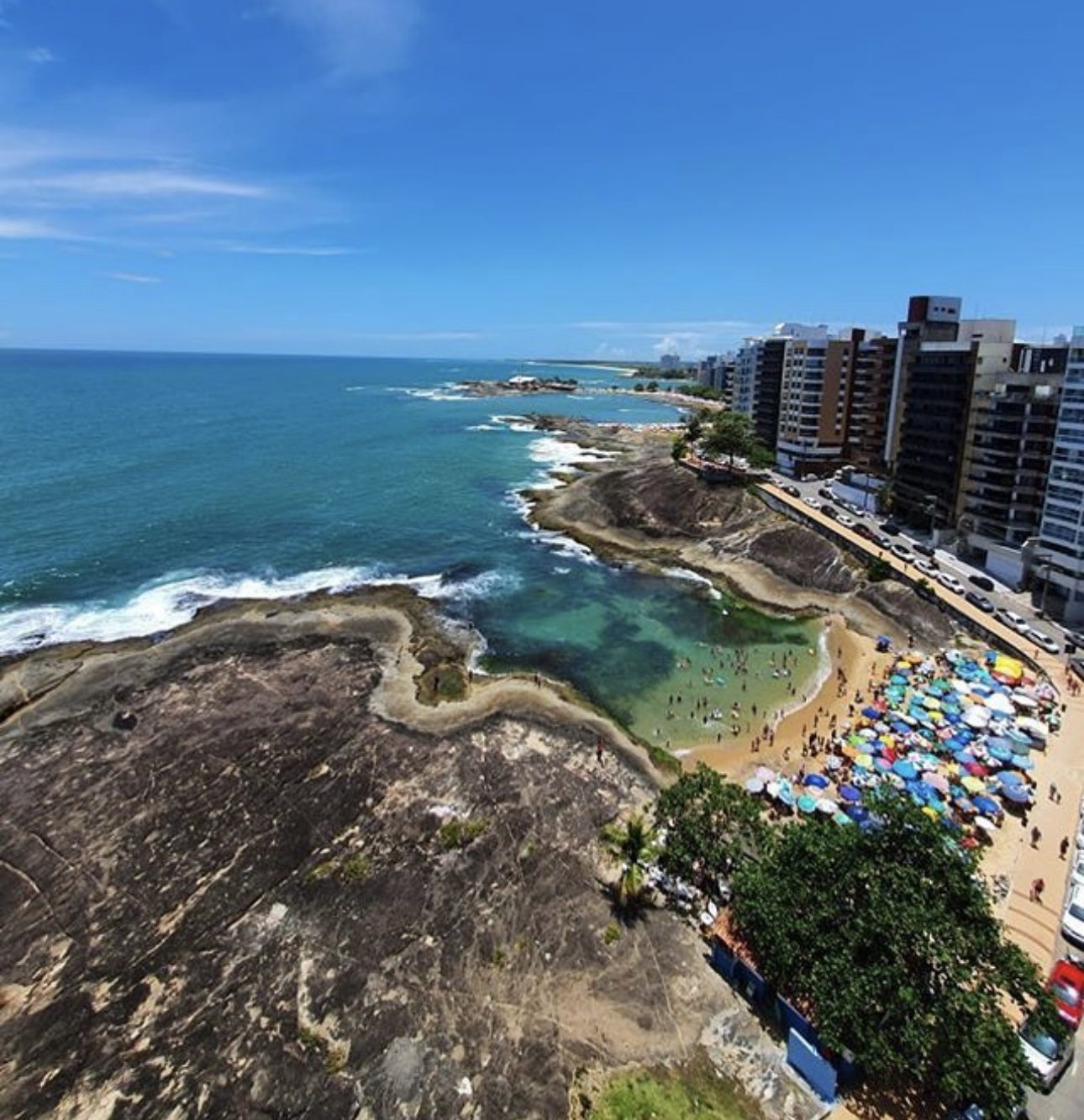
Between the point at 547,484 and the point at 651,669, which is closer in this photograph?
the point at 651,669

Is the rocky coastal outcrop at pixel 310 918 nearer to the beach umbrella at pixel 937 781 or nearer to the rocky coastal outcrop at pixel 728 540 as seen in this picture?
the beach umbrella at pixel 937 781

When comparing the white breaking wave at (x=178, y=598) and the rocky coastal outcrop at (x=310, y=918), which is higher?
the white breaking wave at (x=178, y=598)

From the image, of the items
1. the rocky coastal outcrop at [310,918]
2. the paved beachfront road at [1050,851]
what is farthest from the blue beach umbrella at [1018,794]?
the rocky coastal outcrop at [310,918]

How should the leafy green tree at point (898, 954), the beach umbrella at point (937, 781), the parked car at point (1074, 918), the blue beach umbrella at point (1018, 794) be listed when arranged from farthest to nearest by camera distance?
the beach umbrella at point (937, 781) → the blue beach umbrella at point (1018, 794) → the parked car at point (1074, 918) → the leafy green tree at point (898, 954)

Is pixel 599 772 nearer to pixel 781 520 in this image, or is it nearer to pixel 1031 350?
pixel 781 520

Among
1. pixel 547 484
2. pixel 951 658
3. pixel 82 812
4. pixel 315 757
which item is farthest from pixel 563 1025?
pixel 547 484

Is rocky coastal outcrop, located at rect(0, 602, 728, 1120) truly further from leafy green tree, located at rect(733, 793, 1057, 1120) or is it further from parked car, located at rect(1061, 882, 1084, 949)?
parked car, located at rect(1061, 882, 1084, 949)
